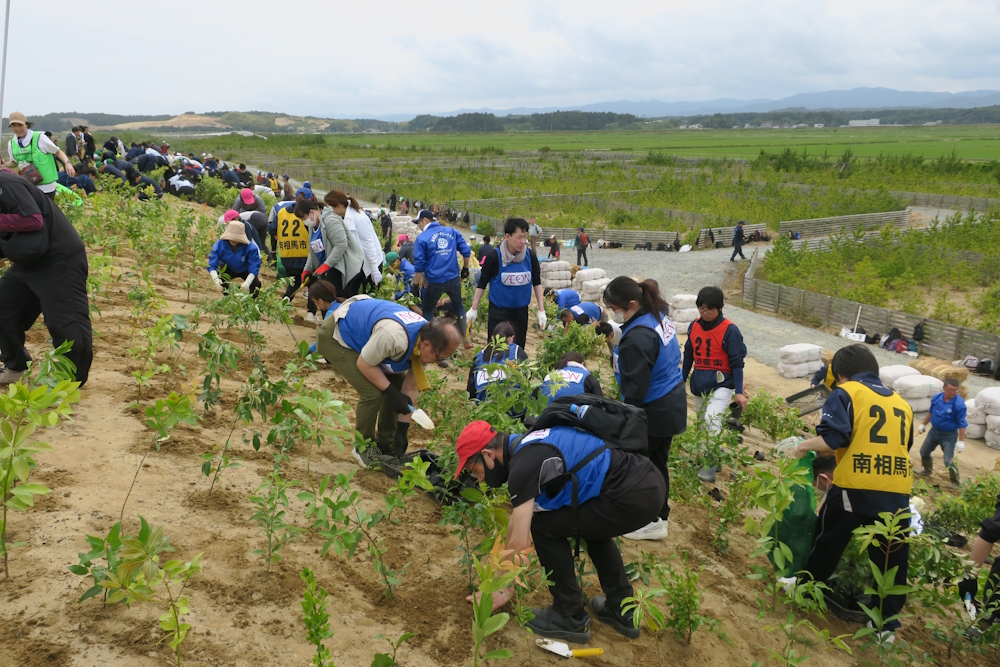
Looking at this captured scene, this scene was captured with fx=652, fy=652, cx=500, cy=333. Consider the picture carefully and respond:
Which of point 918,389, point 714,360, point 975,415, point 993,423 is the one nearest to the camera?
point 714,360

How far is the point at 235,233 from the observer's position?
586 cm

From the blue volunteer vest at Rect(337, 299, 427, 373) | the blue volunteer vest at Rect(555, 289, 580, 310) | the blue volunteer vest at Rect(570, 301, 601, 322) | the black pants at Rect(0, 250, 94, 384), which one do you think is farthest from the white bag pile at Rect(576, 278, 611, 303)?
the black pants at Rect(0, 250, 94, 384)

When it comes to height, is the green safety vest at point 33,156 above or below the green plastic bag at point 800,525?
above

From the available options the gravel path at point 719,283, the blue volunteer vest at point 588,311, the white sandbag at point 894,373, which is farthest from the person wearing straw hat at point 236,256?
the gravel path at point 719,283

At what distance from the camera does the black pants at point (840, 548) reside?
3086 mm

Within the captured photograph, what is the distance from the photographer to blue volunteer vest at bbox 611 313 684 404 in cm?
357

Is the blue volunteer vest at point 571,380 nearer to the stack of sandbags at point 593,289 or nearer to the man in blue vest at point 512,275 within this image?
the man in blue vest at point 512,275

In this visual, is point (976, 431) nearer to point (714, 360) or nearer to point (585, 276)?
point (714, 360)

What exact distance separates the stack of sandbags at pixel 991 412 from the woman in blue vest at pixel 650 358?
711cm

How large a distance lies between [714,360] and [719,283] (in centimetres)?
1357

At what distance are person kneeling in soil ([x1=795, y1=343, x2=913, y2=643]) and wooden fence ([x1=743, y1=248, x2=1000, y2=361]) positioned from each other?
10.0 meters

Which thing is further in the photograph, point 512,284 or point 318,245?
point 318,245

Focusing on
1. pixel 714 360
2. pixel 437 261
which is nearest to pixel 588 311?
pixel 437 261

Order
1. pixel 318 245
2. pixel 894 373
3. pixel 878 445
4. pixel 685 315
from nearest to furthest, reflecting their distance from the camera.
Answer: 1. pixel 878 445
2. pixel 318 245
3. pixel 894 373
4. pixel 685 315
